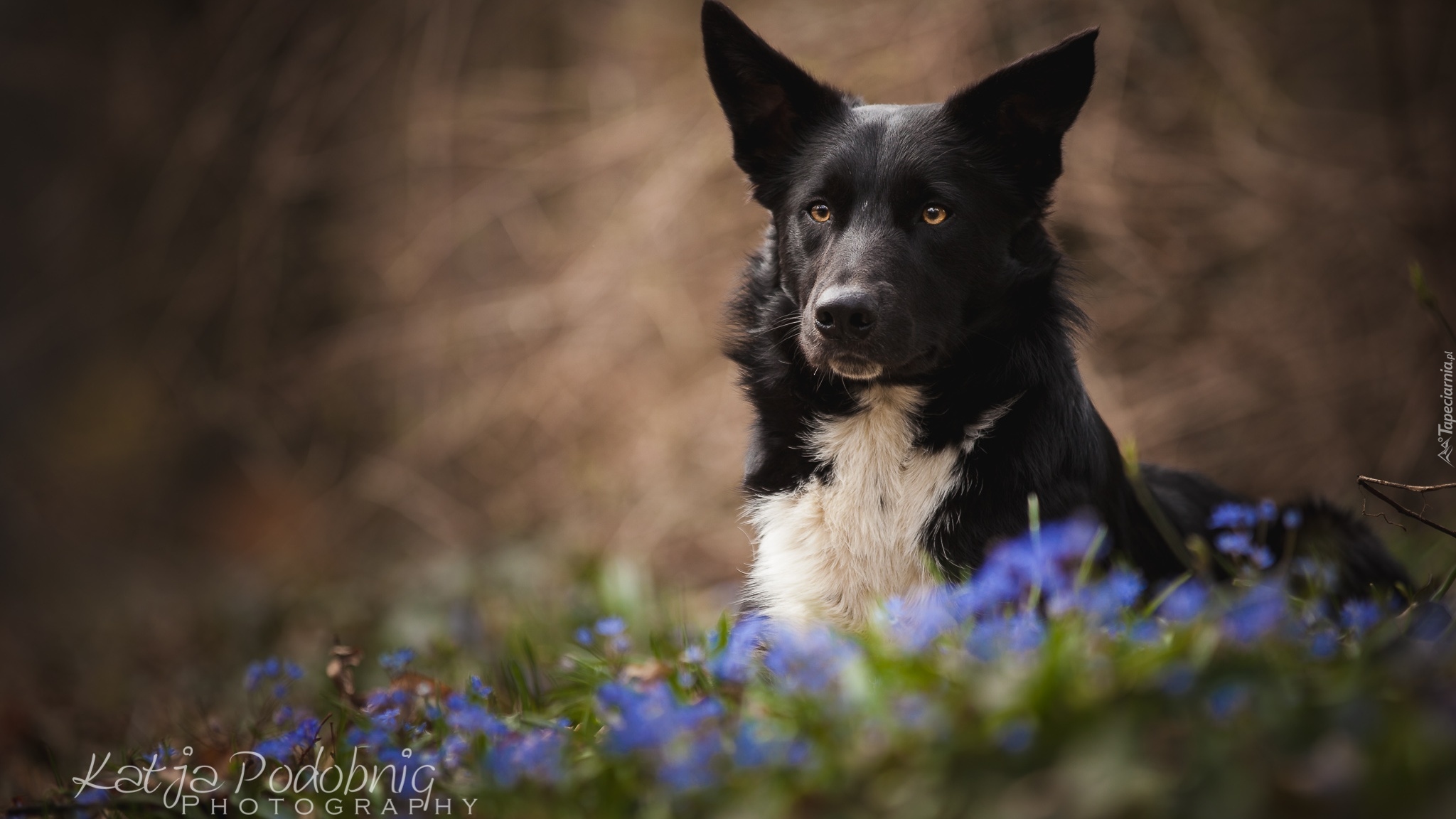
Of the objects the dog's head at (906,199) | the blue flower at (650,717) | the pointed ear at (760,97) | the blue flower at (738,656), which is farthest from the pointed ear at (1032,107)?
the blue flower at (650,717)

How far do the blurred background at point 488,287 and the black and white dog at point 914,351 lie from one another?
75.2 inches

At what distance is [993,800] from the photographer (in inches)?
46.8

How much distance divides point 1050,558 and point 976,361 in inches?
37.3

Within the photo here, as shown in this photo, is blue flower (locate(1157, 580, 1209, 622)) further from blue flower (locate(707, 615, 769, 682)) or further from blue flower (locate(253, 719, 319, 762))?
blue flower (locate(253, 719, 319, 762))

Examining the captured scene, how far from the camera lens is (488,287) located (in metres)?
6.09

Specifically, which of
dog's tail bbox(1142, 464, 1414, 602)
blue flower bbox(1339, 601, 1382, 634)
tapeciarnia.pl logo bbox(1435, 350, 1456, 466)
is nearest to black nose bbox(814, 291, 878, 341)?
dog's tail bbox(1142, 464, 1414, 602)

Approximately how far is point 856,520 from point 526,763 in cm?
113

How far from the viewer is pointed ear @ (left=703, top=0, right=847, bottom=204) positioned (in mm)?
2672

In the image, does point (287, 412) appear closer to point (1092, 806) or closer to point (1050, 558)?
point (1050, 558)

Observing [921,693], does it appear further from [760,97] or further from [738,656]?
[760,97]

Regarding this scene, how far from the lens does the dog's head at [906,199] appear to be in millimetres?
2385

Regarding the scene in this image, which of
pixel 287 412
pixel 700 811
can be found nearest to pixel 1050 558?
pixel 700 811

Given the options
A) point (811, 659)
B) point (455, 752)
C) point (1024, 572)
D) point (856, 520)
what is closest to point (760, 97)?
point (856, 520)

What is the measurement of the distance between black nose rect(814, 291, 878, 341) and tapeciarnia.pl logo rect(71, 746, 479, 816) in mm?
1286
